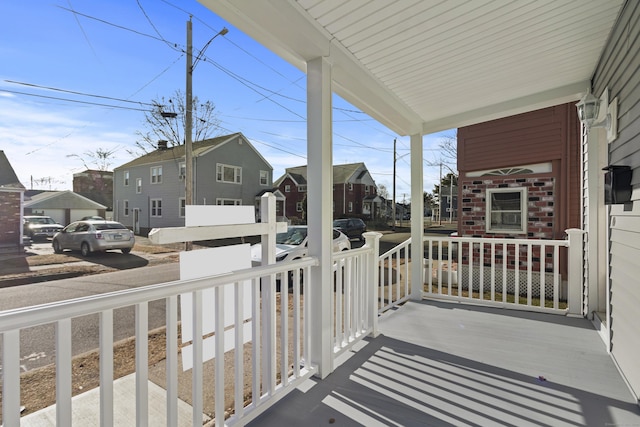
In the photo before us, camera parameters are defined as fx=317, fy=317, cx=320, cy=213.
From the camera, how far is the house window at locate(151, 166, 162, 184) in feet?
4.28

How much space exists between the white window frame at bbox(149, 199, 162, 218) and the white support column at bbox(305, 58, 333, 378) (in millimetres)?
906

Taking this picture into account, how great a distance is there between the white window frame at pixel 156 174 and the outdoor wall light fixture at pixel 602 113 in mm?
2871

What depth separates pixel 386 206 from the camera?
12000mm

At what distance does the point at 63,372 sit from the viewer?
0.99 m

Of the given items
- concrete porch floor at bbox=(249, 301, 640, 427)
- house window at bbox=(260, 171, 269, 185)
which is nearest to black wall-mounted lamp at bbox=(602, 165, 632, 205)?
concrete porch floor at bbox=(249, 301, 640, 427)

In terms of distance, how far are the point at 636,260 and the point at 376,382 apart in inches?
64.5

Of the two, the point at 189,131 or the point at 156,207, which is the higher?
the point at 189,131

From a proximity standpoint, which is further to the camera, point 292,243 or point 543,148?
point 543,148

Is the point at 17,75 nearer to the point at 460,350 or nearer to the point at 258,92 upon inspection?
the point at 258,92

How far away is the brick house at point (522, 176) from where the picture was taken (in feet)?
15.6

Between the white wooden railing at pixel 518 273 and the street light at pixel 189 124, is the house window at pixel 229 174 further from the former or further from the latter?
the white wooden railing at pixel 518 273

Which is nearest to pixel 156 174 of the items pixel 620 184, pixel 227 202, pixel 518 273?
pixel 227 202

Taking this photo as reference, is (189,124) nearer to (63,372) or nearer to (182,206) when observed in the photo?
(182,206)

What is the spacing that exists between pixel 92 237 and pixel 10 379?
0.43 m
